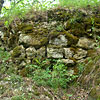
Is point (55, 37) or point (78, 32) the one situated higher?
point (78, 32)

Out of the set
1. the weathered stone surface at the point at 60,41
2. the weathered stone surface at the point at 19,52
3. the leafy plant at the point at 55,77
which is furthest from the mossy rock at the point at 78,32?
the weathered stone surface at the point at 19,52

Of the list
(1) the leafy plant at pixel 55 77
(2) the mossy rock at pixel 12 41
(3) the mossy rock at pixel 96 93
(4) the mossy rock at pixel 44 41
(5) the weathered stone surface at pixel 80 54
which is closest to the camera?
(3) the mossy rock at pixel 96 93

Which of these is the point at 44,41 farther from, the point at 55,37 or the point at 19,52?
the point at 19,52

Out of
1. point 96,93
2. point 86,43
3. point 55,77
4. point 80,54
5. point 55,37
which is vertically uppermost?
point 55,37

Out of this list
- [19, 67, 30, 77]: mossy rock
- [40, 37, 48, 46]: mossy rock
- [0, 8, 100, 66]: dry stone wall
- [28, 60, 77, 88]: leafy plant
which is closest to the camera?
[28, 60, 77, 88]: leafy plant

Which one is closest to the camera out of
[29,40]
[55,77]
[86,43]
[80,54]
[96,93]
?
[96,93]

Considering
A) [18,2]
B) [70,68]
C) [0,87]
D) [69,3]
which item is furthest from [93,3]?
[0,87]

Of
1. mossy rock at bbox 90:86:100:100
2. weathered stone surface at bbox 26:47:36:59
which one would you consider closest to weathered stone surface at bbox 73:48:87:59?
mossy rock at bbox 90:86:100:100

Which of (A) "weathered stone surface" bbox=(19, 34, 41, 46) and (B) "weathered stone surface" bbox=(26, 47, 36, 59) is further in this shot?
(A) "weathered stone surface" bbox=(19, 34, 41, 46)

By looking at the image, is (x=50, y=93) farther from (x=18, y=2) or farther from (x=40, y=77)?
(x=18, y=2)

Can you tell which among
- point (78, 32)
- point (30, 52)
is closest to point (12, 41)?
point (30, 52)

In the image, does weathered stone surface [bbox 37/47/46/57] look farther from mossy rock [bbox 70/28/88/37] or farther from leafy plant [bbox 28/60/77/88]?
mossy rock [bbox 70/28/88/37]

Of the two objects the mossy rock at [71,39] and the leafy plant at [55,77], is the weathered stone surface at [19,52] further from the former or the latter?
the mossy rock at [71,39]

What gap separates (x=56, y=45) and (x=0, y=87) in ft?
7.84
